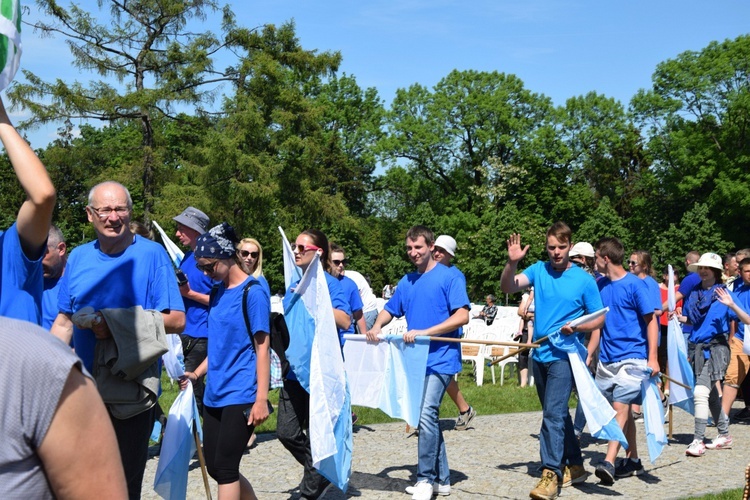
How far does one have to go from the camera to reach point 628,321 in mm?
8430

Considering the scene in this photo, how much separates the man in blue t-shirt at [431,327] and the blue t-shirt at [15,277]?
4270mm

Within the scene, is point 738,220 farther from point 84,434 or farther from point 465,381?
point 84,434

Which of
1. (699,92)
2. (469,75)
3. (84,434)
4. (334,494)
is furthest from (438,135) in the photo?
(84,434)

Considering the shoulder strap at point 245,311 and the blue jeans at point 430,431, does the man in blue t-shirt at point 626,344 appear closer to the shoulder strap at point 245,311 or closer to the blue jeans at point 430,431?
the blue jeans at point 430,431

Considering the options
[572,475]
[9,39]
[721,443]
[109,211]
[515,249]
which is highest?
[9,39]

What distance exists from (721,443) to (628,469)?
2.09 meters

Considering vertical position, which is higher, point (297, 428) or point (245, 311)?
point (245, 311)

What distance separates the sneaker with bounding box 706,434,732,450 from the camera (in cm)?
997

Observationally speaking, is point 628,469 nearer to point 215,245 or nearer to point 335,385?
point 335,385

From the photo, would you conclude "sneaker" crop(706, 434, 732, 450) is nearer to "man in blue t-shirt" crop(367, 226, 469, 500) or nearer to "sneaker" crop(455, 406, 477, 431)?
"sneaker" crop(455, 406, 477, 431)

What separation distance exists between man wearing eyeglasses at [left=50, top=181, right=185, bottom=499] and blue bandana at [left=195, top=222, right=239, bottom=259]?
25.7 inches

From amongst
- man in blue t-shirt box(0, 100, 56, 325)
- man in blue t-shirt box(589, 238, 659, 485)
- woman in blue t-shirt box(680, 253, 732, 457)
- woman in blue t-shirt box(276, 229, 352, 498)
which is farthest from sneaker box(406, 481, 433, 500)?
man in blue t-shirt box(0, 100, 56, 325)

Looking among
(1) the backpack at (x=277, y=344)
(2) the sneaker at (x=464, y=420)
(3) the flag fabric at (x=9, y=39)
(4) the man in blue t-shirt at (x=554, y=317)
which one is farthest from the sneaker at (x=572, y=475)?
(3) the flag fabric at (x=9, y=39)

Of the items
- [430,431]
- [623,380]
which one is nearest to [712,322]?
[623,380]
